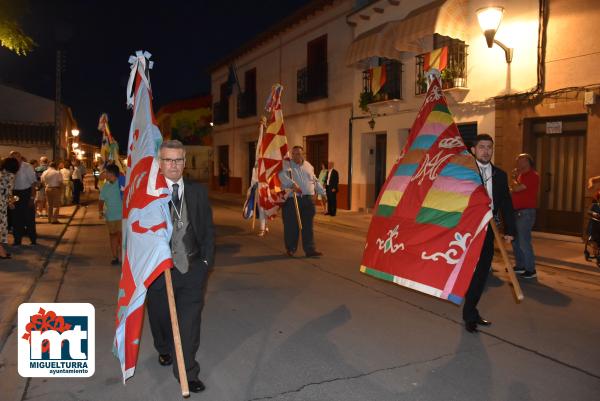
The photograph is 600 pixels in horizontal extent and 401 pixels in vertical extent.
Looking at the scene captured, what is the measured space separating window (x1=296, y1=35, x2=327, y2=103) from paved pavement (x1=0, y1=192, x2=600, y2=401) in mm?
13402

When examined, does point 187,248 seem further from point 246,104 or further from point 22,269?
point 246,104

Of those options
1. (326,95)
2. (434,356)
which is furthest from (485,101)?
(434,356)

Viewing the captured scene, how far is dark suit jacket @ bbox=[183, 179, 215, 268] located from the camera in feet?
12.4

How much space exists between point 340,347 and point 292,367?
0.63 meters

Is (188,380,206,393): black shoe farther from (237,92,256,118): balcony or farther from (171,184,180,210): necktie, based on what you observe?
(237,92,256,118): balcony

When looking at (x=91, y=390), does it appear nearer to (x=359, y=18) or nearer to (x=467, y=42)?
(x=467, y=42)

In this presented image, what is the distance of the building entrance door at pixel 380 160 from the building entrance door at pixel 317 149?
2.62m

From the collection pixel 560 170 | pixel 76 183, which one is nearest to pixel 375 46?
pixel 560 170

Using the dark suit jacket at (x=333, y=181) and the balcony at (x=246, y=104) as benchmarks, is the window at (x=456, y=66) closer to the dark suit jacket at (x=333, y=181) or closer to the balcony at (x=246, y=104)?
the dark suit jacket at (x=333, y=181)

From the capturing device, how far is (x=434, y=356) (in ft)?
14.5

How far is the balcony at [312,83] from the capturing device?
20109 mm

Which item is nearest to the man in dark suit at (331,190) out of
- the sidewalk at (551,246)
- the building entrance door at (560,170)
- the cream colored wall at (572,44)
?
the sidewalk at (551,246)

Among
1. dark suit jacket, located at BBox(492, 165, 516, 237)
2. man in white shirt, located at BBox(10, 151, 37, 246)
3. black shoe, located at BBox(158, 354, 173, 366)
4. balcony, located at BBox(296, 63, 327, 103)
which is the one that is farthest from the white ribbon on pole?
balcony, located at BBox(296, 63, 327, 103)

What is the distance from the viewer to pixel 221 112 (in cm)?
3138
